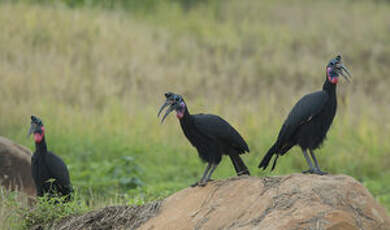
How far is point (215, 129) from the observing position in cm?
554

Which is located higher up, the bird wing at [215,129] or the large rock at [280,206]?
the bird wing at [215,129]

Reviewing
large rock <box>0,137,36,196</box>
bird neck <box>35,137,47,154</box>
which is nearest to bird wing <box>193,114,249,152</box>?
bird neck <box>35,137,47,154</box>

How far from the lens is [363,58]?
19453 mm

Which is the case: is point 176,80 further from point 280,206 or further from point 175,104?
point 280,206

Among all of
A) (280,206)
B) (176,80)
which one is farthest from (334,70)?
(176,80)

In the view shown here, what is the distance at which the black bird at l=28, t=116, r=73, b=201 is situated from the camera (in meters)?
6.96

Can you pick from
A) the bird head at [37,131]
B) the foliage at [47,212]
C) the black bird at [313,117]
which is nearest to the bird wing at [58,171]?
the bird head at [37,131]

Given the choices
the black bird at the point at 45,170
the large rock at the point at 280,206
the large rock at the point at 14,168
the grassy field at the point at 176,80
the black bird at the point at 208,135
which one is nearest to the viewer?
the large rock at the point at 280,206

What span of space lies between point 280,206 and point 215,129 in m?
1.16

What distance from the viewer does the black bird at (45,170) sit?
696 cm

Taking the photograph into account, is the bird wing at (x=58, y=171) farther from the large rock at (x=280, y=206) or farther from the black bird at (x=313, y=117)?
the black bird at (x=313, y=117)

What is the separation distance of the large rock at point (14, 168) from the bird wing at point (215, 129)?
3.20 m

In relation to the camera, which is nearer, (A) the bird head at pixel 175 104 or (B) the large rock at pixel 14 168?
(A) the bird head at pixel 175 104

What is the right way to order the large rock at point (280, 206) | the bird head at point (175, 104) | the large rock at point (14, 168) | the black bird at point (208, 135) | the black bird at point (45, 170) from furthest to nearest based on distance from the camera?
the large rock at point (14, 168) → the black bird at point (45, 170) → the black bird at point (208, 135) → the bird head at point (175, 104) → the large rock at point (280, 206)
